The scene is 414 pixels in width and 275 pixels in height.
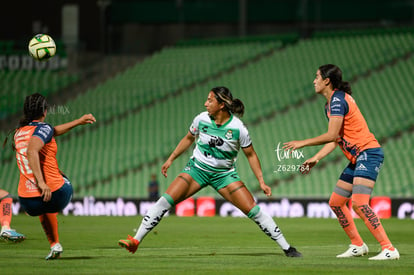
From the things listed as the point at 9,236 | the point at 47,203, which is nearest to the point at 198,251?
the point at 47,203

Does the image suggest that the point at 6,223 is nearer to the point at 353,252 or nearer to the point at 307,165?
the point at 307,165

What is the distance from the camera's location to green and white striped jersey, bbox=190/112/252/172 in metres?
10.7

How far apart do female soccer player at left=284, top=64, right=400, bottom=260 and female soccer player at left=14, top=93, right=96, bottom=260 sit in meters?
3.06

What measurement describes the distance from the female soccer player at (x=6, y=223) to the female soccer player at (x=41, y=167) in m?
3.06

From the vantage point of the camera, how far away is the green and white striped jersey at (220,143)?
35.1 feet

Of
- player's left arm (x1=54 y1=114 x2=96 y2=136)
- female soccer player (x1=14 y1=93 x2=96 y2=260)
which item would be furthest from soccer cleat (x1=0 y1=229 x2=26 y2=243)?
player's left arm (x1=54 y1=114 x2=96 y2=136)

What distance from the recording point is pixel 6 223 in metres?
13.6

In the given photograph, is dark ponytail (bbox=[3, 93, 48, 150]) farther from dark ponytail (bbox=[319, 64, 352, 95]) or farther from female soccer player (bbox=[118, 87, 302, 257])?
dark ponytail (bbox=[319, 64, 352, 95])

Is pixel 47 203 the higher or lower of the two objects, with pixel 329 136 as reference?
lower

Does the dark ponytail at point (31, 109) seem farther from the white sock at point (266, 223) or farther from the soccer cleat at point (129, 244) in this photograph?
the white sock at point (266, 223)

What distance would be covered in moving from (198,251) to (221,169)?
75.9 inches

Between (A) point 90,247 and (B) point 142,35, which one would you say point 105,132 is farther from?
(A) point 90,247

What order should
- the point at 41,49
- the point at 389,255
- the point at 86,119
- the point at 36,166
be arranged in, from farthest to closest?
the point at 41,49
the point at 389,255
the point at 86,119
the point at 36,166

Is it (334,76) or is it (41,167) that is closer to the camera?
(41,167)
